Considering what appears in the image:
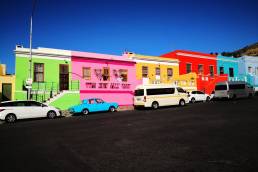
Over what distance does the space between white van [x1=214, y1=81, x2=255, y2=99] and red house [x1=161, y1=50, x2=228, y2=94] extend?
5.29m

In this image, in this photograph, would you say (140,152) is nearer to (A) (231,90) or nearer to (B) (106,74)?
(B) (106,74)

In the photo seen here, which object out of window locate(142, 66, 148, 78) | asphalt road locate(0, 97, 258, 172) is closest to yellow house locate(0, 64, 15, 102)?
window locate(142, 66, 148, 78)

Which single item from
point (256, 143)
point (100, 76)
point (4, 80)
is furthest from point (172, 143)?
point (4, 80)

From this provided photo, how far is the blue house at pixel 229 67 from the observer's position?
38.4m

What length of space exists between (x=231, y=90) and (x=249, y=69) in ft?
63.5

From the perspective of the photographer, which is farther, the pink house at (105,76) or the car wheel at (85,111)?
the pink house at (105,76)

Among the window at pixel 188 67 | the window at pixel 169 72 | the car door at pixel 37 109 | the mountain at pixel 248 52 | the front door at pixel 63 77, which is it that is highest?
the mountain at pixel 248 52

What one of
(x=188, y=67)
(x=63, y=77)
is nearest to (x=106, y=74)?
(x=63, y=77)

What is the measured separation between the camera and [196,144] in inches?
268

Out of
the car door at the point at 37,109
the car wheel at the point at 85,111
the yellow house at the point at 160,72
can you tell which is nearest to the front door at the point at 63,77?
the car wheel at the point at 85,111

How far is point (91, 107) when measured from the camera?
19625 millimetres

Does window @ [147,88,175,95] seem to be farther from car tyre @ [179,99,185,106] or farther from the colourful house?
the colourful house

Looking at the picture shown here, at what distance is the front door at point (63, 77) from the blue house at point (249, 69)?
34.6 metres

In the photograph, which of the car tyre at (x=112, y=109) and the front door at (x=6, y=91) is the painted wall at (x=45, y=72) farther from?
the car tyre at (x=112, y=109)
